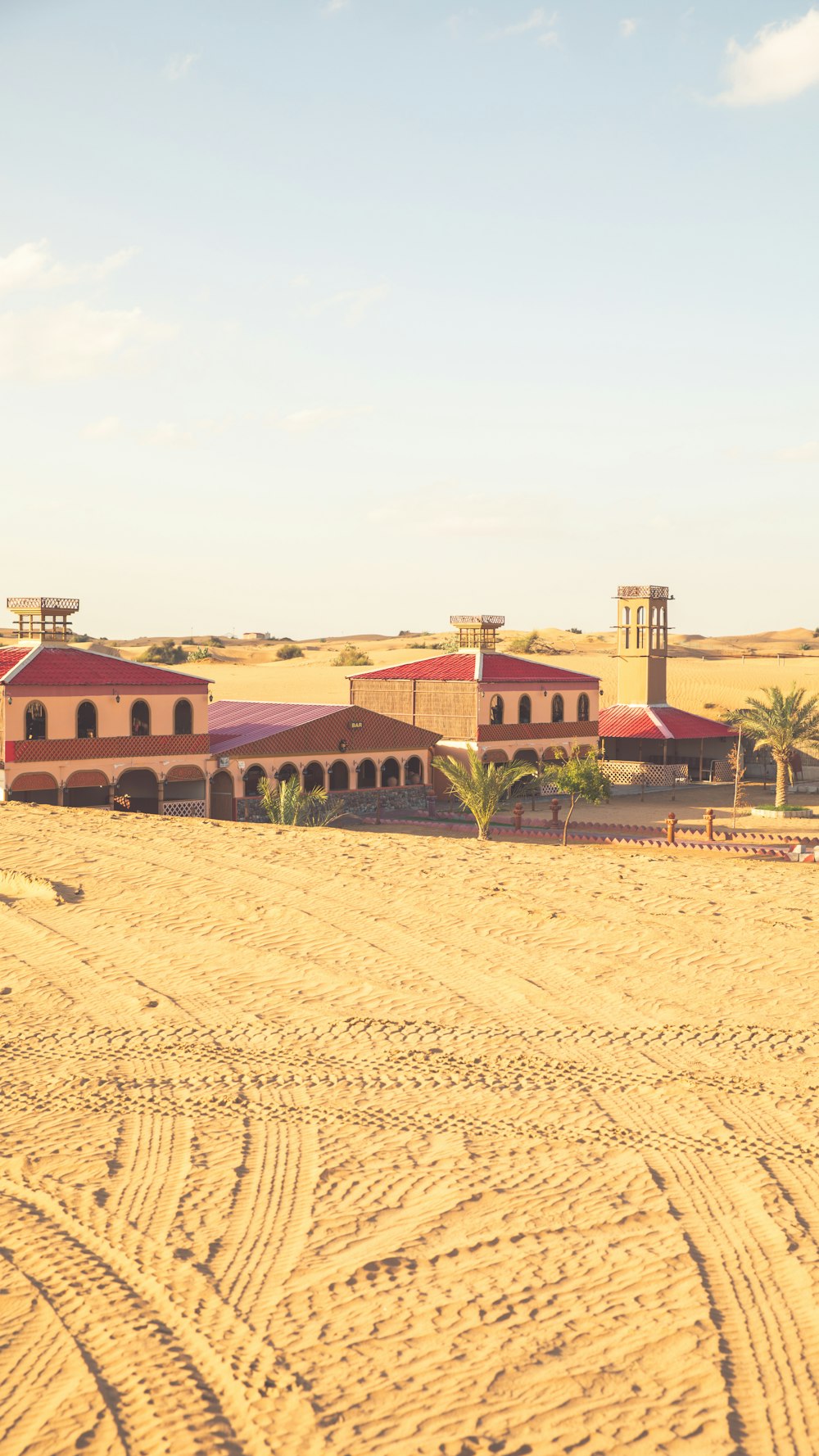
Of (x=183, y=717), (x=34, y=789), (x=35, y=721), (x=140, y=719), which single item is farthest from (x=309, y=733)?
(x=34, y=789)

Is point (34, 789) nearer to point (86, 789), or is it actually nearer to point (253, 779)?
point (86, 789)

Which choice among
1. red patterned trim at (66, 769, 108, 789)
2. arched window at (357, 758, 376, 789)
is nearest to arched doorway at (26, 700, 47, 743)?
red patterned trim at (66, 769, 108, 789)

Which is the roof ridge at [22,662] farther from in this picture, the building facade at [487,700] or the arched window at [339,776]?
the building facade at [487,700]

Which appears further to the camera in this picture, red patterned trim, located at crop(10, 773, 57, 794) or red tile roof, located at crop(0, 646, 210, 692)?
red tile roof, located at crop(0, 646, 210, 692)

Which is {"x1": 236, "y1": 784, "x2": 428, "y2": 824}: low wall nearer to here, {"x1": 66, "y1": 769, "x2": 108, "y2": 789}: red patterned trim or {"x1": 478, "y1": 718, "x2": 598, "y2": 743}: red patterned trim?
Result: {"x1": 478, "y1": 718, "x2": 598, "y2": 743}: red patterned trim

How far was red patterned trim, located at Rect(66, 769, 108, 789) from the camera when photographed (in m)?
38.9

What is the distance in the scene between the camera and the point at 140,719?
135ft

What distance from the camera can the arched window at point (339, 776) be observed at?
145ft

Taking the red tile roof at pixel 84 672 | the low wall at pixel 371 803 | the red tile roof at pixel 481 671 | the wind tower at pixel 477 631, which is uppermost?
the wind tower at pixel 477 631

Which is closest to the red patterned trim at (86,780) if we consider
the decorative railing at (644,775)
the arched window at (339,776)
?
the arched window at (339,776)

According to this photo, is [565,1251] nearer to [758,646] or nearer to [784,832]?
[784,832]

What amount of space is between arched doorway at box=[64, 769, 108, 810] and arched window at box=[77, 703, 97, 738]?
3.63 ft

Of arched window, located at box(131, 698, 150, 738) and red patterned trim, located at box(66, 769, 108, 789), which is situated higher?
arched window, located at box(131, 698, 150, 738)

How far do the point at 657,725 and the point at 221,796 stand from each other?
2189 centimetres
